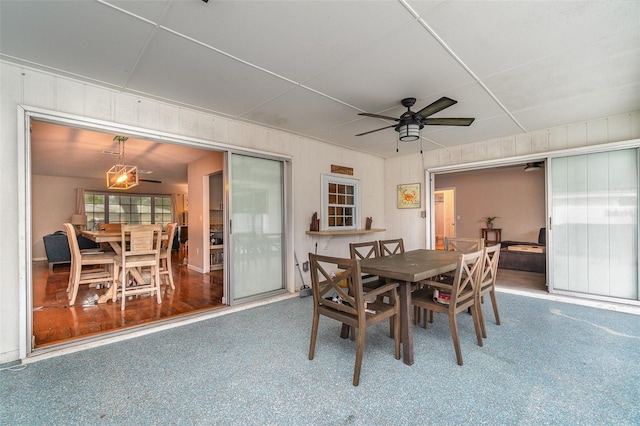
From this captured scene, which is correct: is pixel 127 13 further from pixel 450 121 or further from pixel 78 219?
pixel 78 219

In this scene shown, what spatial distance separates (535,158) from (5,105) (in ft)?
20.0

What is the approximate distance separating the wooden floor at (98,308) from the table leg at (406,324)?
245cm

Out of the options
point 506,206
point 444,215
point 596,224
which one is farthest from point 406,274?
point 444,215

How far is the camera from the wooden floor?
297 centimetres

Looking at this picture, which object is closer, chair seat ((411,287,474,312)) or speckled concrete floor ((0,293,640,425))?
speckled concrete floor ((0,293,640,425))

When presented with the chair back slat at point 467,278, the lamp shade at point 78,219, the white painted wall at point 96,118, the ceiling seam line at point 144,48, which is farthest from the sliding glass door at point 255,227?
the lamp shade at point 78,219

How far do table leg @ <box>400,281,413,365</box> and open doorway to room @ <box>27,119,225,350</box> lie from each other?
248cm

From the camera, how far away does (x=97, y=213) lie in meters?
9.52

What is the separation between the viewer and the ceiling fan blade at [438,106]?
8.02 feet

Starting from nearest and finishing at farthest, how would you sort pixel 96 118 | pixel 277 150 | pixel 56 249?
pixel 96 118
pixel 277 150
pixel 56 249

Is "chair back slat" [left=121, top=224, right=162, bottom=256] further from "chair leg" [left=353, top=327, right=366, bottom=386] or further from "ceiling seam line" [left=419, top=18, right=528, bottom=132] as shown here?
"ceiling seam line" [left=419, top=18, right=528, bottom=132]

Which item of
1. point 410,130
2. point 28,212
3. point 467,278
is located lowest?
point 467,278

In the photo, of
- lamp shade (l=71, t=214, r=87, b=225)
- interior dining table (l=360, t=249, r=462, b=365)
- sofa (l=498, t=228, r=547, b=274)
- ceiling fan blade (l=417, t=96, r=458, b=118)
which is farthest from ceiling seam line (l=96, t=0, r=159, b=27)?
lamp shade (l=71, t=214, r=87, b=225)

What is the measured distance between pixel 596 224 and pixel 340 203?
364 centimetres
